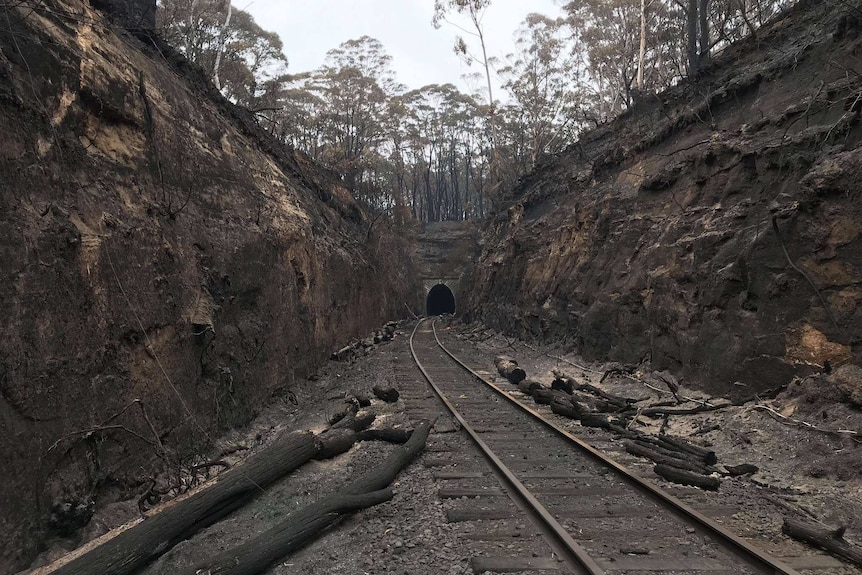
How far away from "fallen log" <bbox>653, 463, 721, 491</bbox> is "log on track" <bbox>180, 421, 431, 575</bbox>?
3111 millimetres

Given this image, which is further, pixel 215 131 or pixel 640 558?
pixel 215 131

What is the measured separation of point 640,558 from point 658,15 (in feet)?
115

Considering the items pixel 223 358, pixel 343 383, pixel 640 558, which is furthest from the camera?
pixel 343 383

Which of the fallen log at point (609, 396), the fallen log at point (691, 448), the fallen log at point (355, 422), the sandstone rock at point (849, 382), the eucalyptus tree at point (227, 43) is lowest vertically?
the fallen log at point (609, 396)

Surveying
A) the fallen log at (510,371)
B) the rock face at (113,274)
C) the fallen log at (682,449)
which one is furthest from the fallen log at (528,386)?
the rock face at (113,274)

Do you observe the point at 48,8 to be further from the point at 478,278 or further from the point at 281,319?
the point at 478,278

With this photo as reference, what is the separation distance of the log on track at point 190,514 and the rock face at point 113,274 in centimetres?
134

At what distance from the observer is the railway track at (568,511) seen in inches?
154

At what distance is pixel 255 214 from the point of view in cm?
1161

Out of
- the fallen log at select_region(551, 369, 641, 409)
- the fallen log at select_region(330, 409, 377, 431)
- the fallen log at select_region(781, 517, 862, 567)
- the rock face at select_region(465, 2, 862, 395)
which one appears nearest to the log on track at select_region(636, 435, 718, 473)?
the fallen log at select_region(781, 517, 862, 567)

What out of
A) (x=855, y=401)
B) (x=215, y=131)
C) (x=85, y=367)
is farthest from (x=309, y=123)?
(x=855, y=401)

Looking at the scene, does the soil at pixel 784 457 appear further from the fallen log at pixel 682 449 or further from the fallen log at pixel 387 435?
the fallen log at pixel 387 435

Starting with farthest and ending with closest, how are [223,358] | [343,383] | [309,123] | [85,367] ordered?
[309,123] → [343,383] → [223,358] → [85,367]

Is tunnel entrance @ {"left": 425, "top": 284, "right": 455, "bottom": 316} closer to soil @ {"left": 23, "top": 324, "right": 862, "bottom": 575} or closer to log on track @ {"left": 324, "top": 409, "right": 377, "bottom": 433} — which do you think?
log on track @ {"left": 324, "top": 409, "right": 377, "bottom": 433}
